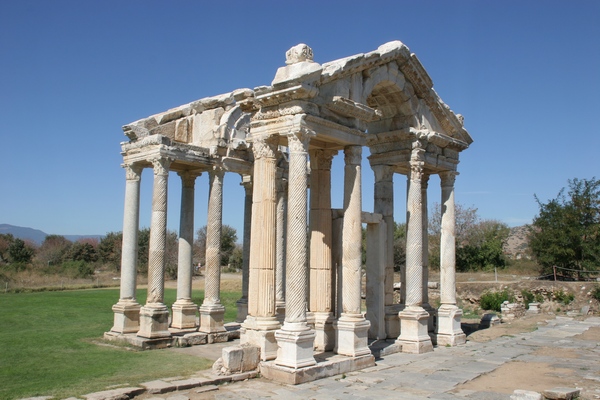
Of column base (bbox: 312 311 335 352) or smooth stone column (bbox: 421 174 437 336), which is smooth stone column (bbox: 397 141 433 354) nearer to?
smooth stone column (bbox: 421 174 437 336)

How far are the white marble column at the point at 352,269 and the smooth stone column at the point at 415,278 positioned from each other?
262 centimetres

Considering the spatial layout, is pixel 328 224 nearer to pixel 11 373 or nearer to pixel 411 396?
pixel 411 396

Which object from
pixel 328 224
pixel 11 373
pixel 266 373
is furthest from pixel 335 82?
pixel 11 373

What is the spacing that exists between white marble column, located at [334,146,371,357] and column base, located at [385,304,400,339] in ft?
9.98

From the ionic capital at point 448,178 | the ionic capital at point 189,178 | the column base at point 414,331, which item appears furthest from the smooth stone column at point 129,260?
the ionic capital at point 448,178

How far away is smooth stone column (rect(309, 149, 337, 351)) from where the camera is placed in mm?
13094

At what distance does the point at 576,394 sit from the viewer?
9664 millimetres

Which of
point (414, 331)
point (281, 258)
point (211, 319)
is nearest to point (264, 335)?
point (281, 258)

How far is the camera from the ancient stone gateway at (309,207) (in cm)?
1151

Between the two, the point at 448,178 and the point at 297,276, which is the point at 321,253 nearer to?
the point at 297,276

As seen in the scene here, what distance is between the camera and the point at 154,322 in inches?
597

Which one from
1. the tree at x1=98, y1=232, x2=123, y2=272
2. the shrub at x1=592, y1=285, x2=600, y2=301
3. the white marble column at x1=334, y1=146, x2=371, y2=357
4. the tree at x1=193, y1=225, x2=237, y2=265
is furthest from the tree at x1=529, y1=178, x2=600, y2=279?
the tree at x1=98, y1=232, x2=123, y2=272

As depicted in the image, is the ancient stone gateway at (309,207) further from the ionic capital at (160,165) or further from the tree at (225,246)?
the tree at (225,246)

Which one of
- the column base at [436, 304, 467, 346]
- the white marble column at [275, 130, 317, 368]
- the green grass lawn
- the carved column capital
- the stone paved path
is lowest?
the stone paved path
